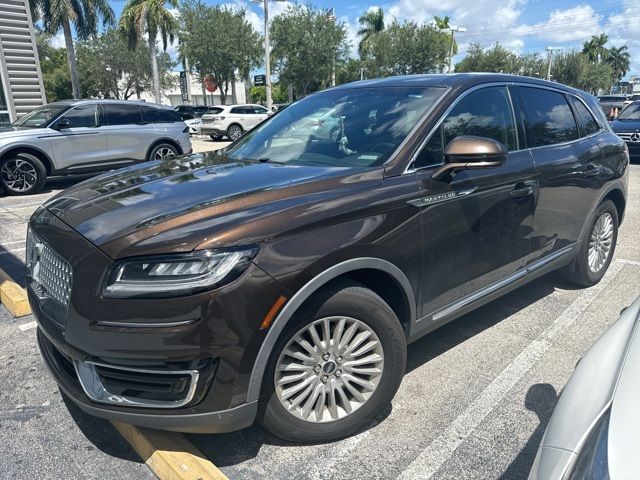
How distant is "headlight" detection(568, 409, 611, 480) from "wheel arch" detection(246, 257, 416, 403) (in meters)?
1.18

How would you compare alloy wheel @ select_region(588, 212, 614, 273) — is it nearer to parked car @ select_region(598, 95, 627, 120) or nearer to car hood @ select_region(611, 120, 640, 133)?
parked car @ select_region(598, 95, 627, 120)

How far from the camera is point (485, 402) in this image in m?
2.94

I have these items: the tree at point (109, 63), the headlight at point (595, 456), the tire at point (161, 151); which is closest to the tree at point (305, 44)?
the tree at point (109, 63)

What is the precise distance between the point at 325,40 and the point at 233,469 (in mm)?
34119

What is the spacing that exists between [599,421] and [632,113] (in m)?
15.1

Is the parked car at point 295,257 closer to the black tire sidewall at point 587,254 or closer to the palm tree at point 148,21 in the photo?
the black tire sidewall at point 587,254

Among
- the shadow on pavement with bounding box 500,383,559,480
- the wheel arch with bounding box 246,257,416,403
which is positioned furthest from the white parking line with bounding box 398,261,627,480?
the wheel arch with bounding box 246,257,416,403

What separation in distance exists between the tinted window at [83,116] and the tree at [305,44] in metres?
25.8

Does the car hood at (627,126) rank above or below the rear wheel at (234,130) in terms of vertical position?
above

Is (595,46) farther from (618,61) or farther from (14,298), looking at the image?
(14,298)

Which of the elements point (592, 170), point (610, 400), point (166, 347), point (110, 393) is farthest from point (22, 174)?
point (610, 400)

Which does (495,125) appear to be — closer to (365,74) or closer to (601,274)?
(601,274)

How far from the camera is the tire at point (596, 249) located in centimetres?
440

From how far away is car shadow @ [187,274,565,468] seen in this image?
8.21 ft
